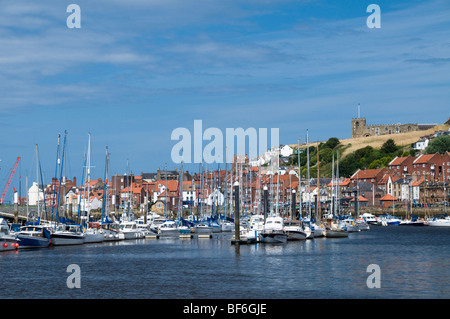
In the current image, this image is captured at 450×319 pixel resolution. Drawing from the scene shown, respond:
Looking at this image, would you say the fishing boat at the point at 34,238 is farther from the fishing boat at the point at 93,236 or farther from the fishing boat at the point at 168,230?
the fishing boat at the point at 168,230

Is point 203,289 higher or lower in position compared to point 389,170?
lower

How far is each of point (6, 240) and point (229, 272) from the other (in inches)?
1011

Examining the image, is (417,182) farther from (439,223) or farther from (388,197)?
(439,223)

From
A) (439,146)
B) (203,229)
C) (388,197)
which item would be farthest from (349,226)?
(439,146)

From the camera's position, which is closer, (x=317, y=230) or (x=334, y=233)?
(x=317, y=230)

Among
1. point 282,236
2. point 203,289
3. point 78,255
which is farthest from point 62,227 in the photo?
point 203,289

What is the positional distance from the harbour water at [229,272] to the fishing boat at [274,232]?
690mm

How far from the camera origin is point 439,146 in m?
192

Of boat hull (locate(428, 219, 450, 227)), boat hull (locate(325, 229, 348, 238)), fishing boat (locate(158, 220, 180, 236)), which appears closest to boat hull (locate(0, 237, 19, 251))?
fishing boat (locate(158, 220, 180, 236))

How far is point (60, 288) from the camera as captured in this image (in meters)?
37.4

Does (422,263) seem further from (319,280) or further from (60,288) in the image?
(60,288)

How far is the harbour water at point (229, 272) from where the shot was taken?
116ft
